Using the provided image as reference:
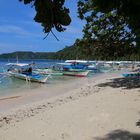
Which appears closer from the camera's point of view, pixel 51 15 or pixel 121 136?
pixel 51 15

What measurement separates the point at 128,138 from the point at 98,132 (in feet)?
3.55

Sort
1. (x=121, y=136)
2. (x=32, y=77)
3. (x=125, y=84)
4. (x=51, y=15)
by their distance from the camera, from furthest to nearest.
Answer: (x=32, y=77), (x=125, y=84), (x=121, y=136), (x=51, y=15)

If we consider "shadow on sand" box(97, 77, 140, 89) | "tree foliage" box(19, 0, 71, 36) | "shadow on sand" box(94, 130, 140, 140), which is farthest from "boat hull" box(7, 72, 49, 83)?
"tree foliage" box(19, 0, 71, 36)

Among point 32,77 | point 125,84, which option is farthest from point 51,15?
point 32,77

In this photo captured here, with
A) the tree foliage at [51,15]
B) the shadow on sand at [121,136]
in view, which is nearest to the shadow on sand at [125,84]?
the shadow on sand at [121,136]

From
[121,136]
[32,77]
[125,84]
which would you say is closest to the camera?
[121,136]

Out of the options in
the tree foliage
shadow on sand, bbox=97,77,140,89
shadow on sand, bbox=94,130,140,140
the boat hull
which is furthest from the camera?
the boat hull

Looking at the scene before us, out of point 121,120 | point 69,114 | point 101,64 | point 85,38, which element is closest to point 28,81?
point 85,38

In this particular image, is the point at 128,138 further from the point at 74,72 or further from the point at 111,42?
the point at 74,72

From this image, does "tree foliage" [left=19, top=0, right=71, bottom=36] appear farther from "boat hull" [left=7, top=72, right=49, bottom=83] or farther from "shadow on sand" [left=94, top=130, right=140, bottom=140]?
"boat hull" [left=7, top=72, right=49, bottom=83]

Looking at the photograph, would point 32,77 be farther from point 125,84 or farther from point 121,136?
point 121,136

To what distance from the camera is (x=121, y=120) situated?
31.2 feet

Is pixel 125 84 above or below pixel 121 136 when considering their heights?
below

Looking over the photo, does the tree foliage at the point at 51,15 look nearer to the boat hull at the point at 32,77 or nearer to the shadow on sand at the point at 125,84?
the shadow on sand at the point at 125,84
